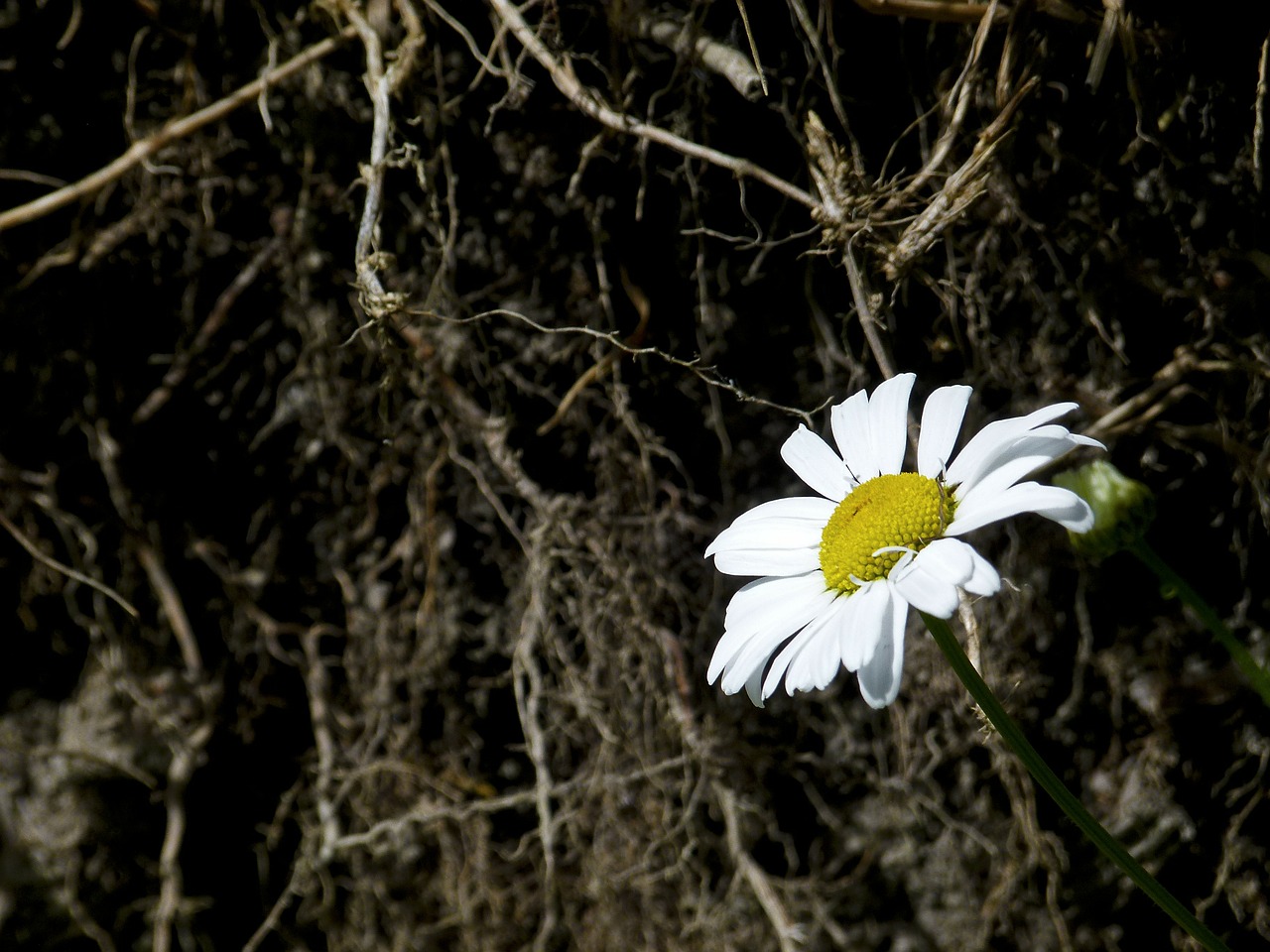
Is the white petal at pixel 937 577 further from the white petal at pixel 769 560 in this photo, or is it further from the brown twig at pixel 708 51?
the brown twig at pixel 708 51

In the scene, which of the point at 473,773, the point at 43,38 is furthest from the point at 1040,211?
the point at 43,38

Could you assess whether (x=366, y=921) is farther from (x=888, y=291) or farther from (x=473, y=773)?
(x=888, y=291)

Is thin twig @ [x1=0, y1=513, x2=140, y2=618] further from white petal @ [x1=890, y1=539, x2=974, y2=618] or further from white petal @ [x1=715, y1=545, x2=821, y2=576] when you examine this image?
white petal @ [x1=890, y1=539, x2=974, y2=618]

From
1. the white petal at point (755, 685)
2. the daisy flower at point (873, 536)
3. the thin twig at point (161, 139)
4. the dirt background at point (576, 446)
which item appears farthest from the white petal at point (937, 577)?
the thin twig at point (161, 139)

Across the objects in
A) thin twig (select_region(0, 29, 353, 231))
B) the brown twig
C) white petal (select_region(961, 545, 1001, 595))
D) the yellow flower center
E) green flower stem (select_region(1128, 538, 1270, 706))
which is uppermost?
thin twig (select_region(0, 29, 353, 231))

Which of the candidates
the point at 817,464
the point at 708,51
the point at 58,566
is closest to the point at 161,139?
the point at 58,566

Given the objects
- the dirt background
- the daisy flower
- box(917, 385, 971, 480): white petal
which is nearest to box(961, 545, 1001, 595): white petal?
the daisy flower
